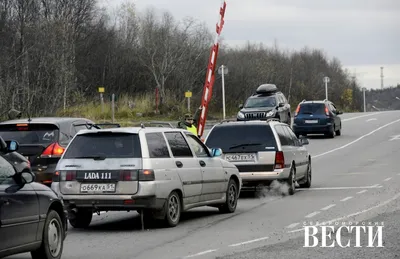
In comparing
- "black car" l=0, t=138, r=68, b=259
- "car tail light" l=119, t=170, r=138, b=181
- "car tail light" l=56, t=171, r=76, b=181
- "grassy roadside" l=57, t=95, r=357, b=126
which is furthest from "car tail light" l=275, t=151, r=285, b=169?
"grassy roadside" l=57, t=95, r=357, b=126

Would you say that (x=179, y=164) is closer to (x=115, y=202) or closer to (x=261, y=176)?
(x=115, y=202)

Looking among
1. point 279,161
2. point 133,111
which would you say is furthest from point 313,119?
point 279,161

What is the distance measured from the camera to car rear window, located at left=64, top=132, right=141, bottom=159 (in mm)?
13461

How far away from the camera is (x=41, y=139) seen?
1723cm

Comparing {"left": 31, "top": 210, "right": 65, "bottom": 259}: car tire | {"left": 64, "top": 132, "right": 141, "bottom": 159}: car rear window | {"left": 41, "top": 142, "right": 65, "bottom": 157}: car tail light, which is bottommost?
{"left": 31, "top": 210, "right": 65, "bottom": 259}: car tire

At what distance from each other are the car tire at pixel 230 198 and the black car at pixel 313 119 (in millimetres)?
26315

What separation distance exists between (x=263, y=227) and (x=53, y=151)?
5.23 m

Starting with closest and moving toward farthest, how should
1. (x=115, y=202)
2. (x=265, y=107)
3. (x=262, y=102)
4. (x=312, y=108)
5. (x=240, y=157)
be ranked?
(x=115, y=202), (x=240, y=157), (x=265, y=107), (x=262, y=102), (x=312, y=108)

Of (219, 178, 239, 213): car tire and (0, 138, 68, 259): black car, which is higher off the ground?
(0, 138, 68, 259): black car

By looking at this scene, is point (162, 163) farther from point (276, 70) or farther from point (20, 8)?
point (276, 70)

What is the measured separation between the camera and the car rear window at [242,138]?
1881 centimetres

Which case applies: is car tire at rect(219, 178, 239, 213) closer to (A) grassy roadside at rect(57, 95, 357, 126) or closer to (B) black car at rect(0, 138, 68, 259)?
(B) black car at rect(0, 138, 68, 259)

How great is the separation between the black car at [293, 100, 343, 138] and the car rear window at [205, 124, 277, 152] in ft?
76.0

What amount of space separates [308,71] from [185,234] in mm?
90881
